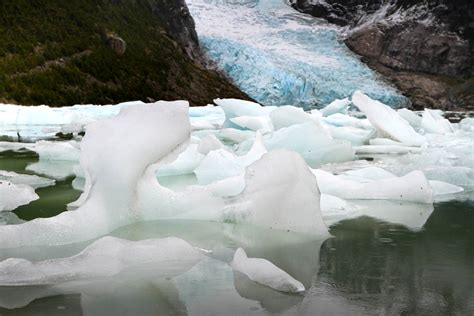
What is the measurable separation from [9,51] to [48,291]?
22.1m

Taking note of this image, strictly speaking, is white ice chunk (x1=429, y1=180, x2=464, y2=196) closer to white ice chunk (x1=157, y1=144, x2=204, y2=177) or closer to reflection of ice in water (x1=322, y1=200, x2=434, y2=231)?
reflection of ice in water (x1=322, y1=200, x2=434, y2=231)

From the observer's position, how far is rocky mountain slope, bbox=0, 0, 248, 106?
2155 cm

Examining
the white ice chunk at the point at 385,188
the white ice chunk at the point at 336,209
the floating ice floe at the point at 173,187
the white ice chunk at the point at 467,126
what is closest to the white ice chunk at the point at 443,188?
the floating ice floe at the point at 173,187

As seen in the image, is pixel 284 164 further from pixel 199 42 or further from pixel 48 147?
pixel 199 42

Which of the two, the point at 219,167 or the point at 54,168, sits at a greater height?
the point at 219,167

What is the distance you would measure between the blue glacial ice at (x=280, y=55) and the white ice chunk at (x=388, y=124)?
78.4 ft

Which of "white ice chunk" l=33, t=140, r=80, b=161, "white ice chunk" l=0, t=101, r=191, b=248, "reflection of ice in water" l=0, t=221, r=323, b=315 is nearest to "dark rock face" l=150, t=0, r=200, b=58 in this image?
"white ice chunk" l=33, t=140, r=80, b=161

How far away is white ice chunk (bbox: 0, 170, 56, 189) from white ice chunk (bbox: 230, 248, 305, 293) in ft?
7.55

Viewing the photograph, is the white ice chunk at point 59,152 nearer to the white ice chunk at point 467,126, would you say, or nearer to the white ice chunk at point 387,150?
the white ice chunk at point 387,150

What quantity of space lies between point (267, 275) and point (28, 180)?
269cm

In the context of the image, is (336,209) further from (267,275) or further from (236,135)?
(236,135)

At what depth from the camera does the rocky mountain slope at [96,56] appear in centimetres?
2155

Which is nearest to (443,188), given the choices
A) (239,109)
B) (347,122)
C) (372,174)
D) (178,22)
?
(372,174)

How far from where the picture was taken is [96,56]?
26.8 m
